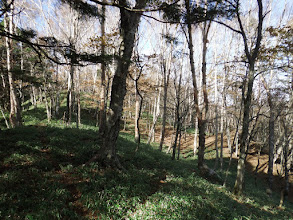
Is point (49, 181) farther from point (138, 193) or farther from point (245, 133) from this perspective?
point (245, 133)

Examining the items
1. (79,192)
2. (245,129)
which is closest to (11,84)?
(79,192)

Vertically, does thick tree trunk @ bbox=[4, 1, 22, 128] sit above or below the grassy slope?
above

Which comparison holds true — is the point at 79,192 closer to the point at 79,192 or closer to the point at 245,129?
the point at 79,192

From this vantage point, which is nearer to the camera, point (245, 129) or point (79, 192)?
point (79, 192)

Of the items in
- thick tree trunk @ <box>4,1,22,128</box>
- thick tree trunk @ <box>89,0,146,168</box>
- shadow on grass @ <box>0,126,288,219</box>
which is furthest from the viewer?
thick tree trunk @ <box>4,1,22,128</box>

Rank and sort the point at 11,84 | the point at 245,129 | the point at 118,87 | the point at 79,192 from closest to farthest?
the point at 79,192, the point at 118,87, the point at 245,129, the point at 11,84

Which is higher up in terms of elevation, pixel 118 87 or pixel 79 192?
pixel 118 87

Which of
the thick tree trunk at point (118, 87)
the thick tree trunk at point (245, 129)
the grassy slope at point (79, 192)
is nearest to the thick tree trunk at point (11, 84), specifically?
the grassy slope at point (79, 192)

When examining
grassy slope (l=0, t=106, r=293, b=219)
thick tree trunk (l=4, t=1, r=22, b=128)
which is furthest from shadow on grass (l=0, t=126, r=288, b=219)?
thick tree trunk (l=4, t=1, r=22, b=128)

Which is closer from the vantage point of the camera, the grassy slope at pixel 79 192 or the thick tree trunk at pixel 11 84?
the grassy slope at pixel 79 192

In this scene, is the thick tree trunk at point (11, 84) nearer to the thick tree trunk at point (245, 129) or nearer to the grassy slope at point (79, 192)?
the grassy slope at point (79, 192)

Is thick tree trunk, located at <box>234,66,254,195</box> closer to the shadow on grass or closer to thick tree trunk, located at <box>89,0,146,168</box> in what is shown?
the shadow on grass

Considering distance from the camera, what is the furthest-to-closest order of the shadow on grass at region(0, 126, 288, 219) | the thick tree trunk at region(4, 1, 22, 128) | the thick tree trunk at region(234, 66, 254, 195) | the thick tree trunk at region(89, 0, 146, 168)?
the thick tree trunk at region(4, 1, 22, 128) < the thick tree trunk at region(234, 66, 254, 195) < the thick tree trunk at region(89, 0, 146, 168) < the shadow on grass at region(0, 126, 288, 219)

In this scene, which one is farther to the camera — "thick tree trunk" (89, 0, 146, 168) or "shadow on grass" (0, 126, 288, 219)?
"thick tree trunk" (89, 0, 146, 168)
